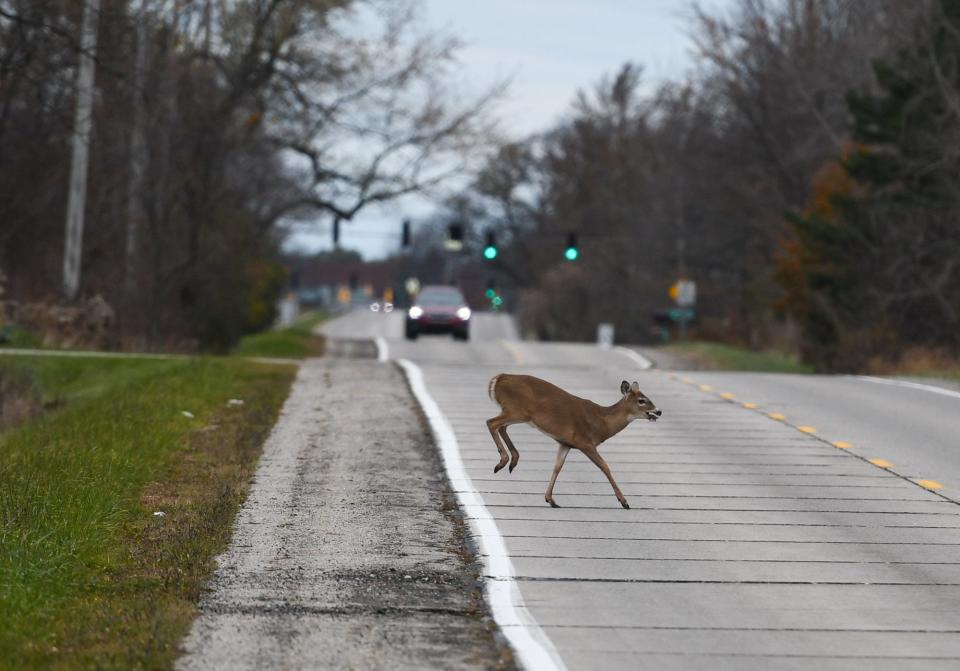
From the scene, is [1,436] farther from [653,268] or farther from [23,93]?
[653,268]

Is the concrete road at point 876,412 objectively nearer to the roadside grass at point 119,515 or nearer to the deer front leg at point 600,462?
the deer front leg at point 600,462

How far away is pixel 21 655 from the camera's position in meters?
7.69

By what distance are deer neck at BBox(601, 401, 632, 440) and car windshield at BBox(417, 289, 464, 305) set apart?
4203cm

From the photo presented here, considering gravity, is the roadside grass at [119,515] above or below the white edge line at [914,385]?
below

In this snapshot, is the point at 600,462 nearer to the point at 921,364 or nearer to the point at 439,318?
the point at 921,364

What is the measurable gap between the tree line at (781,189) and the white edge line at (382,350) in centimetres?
513

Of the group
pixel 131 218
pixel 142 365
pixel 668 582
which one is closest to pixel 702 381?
pixel 142 365

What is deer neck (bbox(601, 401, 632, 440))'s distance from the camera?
12242mm

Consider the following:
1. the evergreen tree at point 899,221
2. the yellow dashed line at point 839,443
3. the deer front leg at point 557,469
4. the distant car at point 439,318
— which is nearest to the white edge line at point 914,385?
the yellow dashed line at point 839,443

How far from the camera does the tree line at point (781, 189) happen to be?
42938mm

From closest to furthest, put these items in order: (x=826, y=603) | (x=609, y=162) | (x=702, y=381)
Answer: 1. (x=826, y=603)
2. (x=702, y=381)
3. (x=609, y=162)

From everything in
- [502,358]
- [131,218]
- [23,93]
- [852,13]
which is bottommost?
[502,358]

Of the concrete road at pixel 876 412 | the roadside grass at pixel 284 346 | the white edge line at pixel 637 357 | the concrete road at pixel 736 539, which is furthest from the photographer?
the roadside grass at pixel 284 346

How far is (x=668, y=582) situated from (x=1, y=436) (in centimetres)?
988
